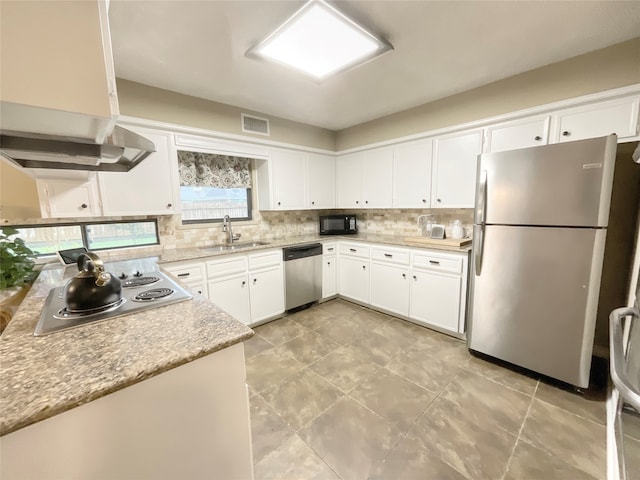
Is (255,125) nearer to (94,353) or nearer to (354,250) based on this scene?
(354,250)

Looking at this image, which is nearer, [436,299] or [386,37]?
[386,37]

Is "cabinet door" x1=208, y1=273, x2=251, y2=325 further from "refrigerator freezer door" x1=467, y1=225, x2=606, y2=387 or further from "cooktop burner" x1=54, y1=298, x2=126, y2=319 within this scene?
"refrigerator freezer door" x1=467, y1=225, x2=606, y2=387

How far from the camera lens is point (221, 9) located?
1516 mm

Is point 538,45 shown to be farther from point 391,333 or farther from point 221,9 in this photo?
point 391,333

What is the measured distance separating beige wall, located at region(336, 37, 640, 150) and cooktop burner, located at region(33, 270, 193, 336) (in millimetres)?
3043

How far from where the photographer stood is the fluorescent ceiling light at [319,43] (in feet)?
4.92

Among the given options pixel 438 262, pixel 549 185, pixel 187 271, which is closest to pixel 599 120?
pixel 549 185

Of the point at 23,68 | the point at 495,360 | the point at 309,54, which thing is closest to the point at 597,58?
the point at 309,54

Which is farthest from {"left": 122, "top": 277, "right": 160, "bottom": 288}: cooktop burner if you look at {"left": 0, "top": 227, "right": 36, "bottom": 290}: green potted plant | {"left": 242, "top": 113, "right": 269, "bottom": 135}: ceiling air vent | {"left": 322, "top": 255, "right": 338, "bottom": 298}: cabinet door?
{"left": 322, "top": 255, "right": 338, "bottom": 298}: cabinet door

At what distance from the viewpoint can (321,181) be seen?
387 centimetres

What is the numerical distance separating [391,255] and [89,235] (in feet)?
9.95

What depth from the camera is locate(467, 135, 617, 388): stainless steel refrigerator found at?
5.66ft

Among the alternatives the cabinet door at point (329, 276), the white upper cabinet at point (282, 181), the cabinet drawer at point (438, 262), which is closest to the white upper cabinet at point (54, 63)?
the white upper cabinet at point (282, 181)

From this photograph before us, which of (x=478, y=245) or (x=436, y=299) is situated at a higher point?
(x=478, y=245)
